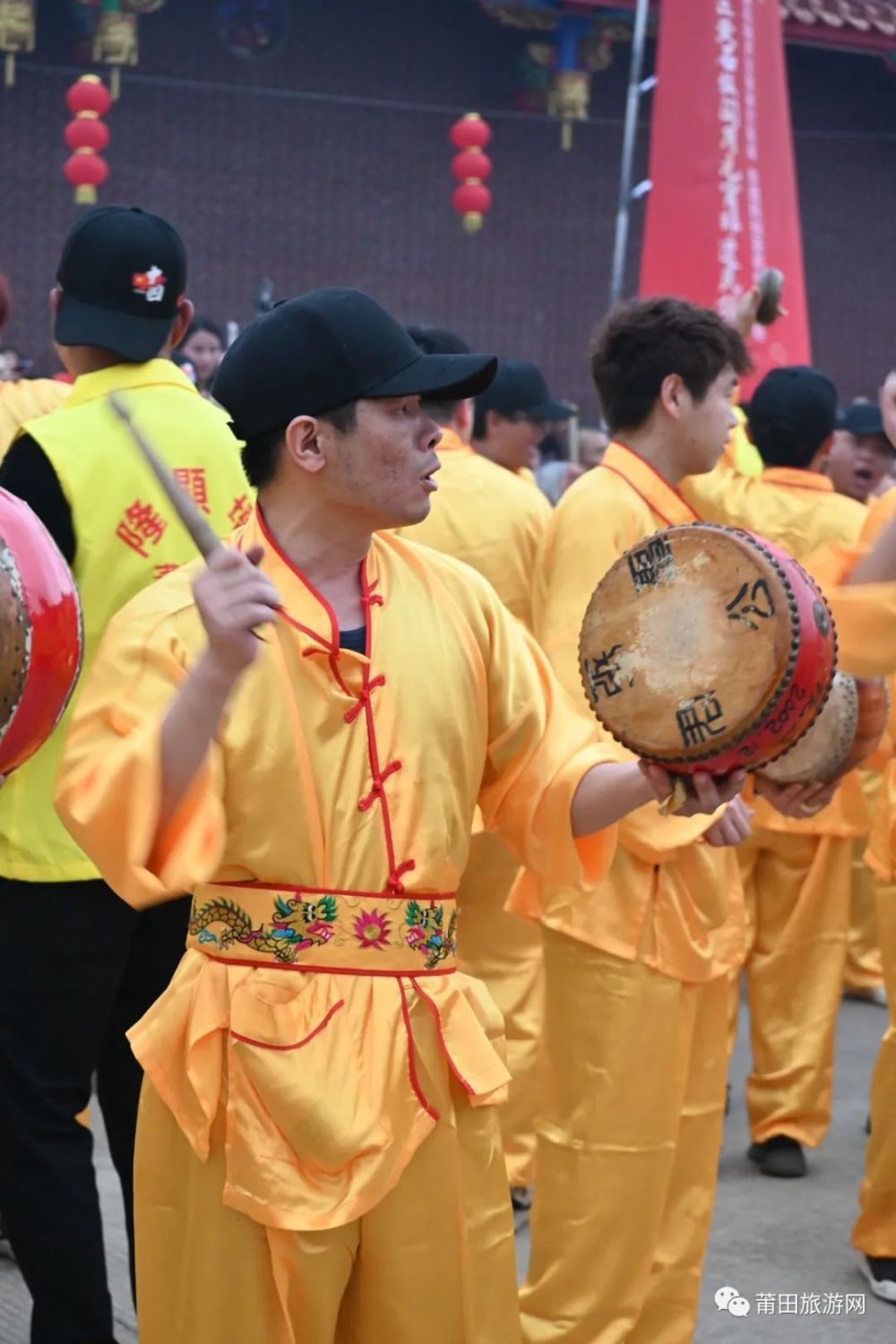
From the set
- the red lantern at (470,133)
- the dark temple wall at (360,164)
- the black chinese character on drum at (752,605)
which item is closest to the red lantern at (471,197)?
the red lantern at (470,133)

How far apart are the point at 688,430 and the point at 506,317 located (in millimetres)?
10631

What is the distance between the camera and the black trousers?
131 inches

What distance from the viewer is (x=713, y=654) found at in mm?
2486

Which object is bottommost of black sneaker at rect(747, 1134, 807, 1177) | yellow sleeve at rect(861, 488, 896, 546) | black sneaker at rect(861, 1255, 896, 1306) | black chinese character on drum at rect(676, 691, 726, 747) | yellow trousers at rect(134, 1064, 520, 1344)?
black sneaker at rect(747, 1134, 807, 1177)

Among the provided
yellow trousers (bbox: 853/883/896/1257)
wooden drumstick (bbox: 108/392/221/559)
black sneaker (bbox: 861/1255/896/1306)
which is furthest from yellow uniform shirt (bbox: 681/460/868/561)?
wooden drumstick (bbox: 108/392/221/559)

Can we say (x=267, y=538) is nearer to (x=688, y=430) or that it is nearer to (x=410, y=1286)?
(x=410, y=1286)

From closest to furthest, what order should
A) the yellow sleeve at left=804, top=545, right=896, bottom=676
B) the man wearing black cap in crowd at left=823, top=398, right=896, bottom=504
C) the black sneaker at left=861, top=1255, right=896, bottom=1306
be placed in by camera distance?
1. the yellow sleeve at left=804, top=545, right=896, bottom=676
2. the black sneaker at left=861, top=1255, right=896, bottom=1306
3. the man wearing black cap in crowd at left=823, top=398, right=896, bottom=504

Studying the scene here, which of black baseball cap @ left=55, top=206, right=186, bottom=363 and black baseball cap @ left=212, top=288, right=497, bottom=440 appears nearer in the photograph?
black baseball cap @ left=212, top=288, right=497, bottom=440

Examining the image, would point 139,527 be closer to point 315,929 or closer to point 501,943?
point 315,929

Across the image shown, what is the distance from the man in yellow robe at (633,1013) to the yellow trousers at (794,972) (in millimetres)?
1442

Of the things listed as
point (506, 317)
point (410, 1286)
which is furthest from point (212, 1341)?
point (506, 317)

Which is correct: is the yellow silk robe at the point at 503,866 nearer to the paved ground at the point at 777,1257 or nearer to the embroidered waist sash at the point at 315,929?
the paved ground at the point at 777,1257

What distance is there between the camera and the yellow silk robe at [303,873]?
7.84ft

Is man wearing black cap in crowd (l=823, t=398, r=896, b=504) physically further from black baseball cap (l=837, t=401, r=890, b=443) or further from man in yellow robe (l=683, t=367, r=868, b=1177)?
man in yellow robe (l=683, t=367, r=868, b=1177)
